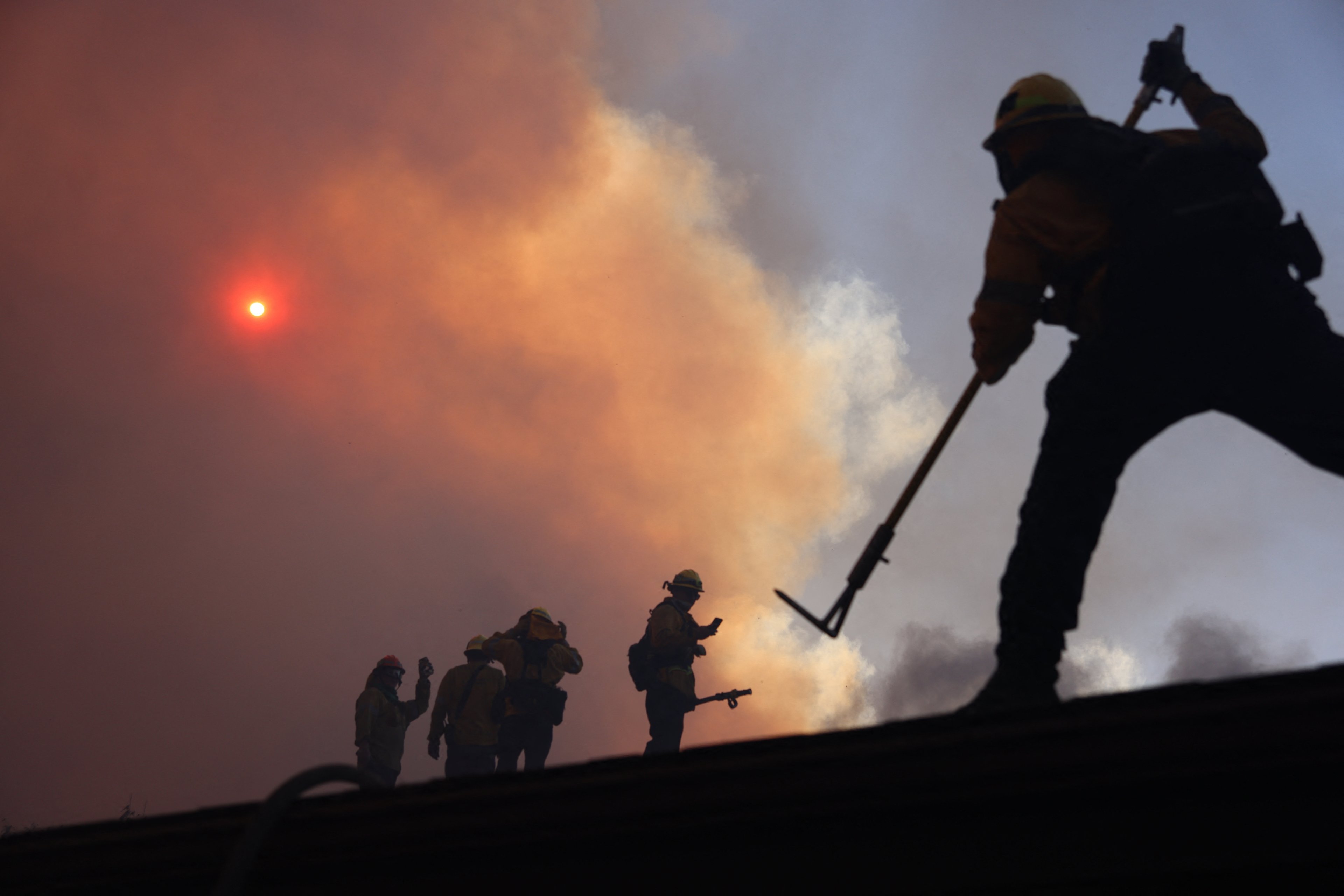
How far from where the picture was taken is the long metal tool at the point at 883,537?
3.55 meters

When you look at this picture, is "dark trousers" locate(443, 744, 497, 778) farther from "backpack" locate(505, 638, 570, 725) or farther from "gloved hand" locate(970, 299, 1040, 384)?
"gloved hand" locate(970, 299, 1040, 384)

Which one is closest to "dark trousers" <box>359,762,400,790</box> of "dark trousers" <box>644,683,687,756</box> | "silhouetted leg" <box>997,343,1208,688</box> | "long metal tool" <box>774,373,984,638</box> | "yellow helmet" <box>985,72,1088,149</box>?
"dark trousers" <box>644,683,687,756</box>

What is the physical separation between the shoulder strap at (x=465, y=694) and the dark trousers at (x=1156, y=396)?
23.2ft

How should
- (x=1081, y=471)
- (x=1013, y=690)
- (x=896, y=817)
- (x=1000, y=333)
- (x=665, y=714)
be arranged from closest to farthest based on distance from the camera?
(x=896, y=817), (x=1013, y=690), (x=1081, y=471), (x=1000, y=333), (x=665, y=714)

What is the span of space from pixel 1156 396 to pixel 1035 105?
101 centimetres

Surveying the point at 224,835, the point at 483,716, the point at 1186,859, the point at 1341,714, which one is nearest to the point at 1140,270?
the point at 1341,714

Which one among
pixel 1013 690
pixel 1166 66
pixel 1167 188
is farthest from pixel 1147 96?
pixel 1013 690

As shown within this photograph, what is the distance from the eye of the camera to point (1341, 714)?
4.99ft

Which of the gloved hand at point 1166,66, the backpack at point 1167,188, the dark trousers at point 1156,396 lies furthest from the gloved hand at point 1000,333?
the gloved hand at point 1166,66

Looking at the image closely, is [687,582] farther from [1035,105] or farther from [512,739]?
[1035,105]

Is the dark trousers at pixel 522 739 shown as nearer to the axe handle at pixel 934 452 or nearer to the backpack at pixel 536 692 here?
the backpack at pixel 536 692

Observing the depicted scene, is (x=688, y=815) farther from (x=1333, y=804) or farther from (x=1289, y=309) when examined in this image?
(x=1289, y=309)

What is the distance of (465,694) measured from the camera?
9.08 m

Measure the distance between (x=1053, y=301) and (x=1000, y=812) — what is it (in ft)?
6.07
